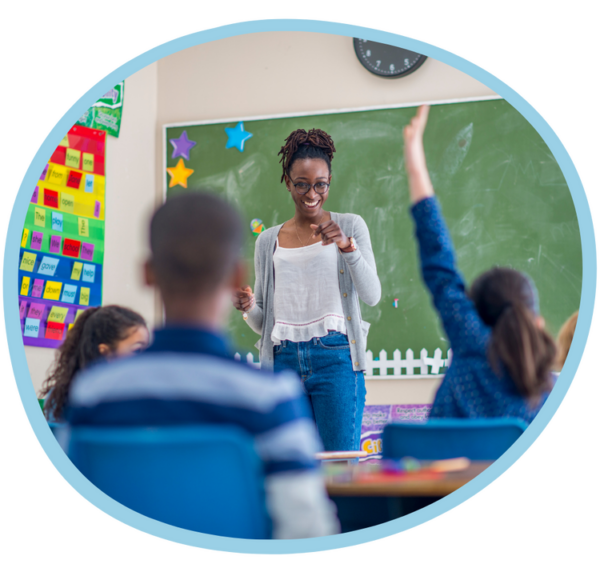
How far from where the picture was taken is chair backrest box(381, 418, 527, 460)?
33.2 inches

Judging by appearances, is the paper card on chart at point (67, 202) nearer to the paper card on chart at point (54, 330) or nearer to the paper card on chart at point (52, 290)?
the paper card on chart at point (52, 290)

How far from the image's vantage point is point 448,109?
2.26m

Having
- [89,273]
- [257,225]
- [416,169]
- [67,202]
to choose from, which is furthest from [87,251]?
[416,169]

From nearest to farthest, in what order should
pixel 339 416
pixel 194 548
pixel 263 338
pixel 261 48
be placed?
pixel 194 548
pixel 339 416
pixel 263 338
pixel 261 48

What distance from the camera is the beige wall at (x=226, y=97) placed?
209cm

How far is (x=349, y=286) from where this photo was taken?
1.41 metres

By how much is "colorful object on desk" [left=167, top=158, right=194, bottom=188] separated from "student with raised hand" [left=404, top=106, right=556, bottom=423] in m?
1.54

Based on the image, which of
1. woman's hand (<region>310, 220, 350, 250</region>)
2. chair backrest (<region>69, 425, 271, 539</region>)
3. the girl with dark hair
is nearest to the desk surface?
chair backrest (<region>69, 425, 271, 539</region>)

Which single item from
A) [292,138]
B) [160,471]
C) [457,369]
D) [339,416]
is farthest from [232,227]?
[292,138]

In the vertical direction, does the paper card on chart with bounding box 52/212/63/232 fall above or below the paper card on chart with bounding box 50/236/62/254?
above

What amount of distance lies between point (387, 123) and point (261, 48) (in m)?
0.53

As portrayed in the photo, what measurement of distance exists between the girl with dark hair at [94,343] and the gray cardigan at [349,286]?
0.25 m

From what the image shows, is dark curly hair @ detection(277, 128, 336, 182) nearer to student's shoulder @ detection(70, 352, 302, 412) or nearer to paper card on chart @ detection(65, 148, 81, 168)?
paper card on chart @ detection(65, 148, 81, 168)

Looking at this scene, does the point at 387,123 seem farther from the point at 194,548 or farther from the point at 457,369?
the point at 194,548
